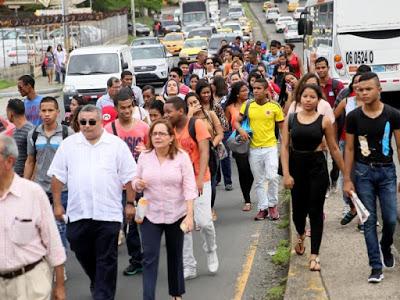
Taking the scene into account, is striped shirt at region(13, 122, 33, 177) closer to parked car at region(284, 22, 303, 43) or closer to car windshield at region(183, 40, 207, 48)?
car windshield at region(183, 40, 207, 48)

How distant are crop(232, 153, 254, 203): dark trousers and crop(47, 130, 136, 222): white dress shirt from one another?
424 cm

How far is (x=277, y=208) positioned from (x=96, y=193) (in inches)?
194

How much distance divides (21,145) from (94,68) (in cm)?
1698

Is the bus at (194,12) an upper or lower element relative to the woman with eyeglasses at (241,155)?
upper

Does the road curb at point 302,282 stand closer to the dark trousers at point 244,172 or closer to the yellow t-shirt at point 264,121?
the yellow t-shirt at point 264,121

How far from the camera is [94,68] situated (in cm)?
2558

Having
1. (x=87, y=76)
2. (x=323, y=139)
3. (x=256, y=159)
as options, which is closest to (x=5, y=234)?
(x=323, y=139)

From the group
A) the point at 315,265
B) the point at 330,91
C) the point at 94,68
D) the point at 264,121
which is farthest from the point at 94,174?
the point at 94,68

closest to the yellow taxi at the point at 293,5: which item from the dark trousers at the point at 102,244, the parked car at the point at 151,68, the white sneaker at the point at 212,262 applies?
the parked car at the point at 151,68

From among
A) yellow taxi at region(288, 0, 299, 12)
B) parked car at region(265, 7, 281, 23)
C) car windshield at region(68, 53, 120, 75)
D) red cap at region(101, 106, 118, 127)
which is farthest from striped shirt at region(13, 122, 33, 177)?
yellow taxi at region(288, 0, 299, 12)

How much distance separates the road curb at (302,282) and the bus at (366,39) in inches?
430

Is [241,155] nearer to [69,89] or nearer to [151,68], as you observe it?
[69,89]

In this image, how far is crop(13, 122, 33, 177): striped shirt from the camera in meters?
8.64

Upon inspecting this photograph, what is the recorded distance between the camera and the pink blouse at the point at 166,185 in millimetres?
6992
